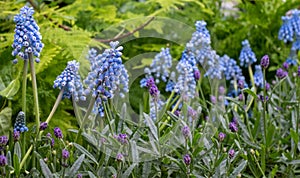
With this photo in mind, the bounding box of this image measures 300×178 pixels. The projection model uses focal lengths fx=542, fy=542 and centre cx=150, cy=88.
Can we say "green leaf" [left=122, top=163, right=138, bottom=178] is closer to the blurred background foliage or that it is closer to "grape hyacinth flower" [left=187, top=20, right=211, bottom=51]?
the blurred background foliage

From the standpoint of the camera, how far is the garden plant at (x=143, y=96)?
165 centimetres

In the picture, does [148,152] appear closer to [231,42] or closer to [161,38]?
[161,38]

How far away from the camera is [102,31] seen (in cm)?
290

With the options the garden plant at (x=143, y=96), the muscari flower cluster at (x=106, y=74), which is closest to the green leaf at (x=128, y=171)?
the garden plant at (x=143, y=96)

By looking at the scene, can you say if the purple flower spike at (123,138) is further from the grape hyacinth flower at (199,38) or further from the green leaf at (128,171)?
the grape hyacinth flower at (199,38)

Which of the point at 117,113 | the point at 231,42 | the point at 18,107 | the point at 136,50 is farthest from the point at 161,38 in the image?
the point at 117,113

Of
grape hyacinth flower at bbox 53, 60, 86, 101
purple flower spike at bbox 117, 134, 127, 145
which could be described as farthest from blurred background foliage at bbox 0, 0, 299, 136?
purple flower spike at bbox 117, 134, 127, 145

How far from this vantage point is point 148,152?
66.3 inches

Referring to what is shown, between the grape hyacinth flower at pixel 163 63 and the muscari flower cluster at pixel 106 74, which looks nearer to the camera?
the muscari flower cluster at pixel 106 74

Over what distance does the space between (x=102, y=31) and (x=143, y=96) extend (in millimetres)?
818

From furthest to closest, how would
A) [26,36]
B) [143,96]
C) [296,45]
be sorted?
[296,45] < [143,96] < [26,36]

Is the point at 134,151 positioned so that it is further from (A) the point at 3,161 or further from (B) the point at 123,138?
(A) the point at 3,161

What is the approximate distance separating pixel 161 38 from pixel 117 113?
4.03 ft

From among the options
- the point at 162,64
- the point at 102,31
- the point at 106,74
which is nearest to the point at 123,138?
the point at 106,74
